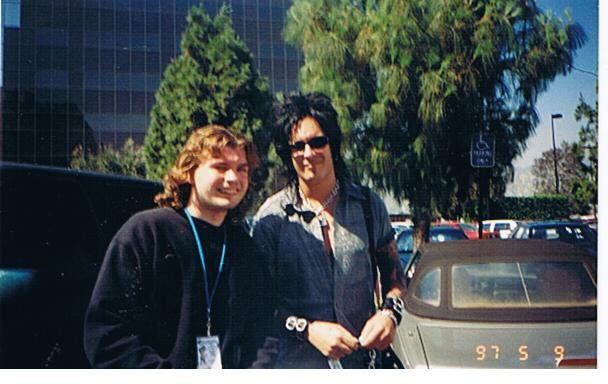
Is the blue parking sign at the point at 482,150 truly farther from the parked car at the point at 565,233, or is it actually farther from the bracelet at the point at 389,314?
the bracelet at the point at 389,314

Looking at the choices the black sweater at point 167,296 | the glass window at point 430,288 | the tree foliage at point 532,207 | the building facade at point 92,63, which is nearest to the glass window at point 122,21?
the building facade at point 92,63

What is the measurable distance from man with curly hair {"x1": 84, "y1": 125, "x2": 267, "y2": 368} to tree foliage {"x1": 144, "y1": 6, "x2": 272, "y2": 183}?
6 cm

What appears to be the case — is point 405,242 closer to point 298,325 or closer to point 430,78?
point 298,325

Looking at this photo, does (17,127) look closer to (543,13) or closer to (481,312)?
(481,312)

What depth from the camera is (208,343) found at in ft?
9.68

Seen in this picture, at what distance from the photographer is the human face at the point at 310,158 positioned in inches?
117

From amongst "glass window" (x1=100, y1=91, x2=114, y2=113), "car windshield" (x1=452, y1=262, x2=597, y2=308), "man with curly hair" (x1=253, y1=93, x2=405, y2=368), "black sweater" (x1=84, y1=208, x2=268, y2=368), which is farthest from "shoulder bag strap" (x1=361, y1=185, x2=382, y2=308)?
"glass window" (x1=100, y1=91, x2=114, y2=113)

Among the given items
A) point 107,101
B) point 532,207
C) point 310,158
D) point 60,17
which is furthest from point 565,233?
point 60,17

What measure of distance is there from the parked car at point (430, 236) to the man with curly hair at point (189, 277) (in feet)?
2.22

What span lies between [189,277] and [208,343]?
337 mm

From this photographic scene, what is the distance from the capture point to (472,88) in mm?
3029

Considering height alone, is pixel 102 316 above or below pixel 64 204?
below
